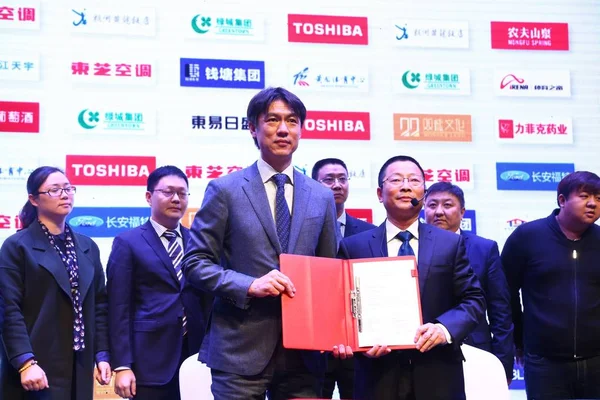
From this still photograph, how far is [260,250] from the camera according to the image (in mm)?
2428

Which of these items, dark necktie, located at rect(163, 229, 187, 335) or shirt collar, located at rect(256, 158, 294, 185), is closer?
shirt collar, located at rect(256, 158, 294, 185)

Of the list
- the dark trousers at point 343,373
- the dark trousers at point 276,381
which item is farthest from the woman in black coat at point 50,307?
the dark trousers at point 276,381

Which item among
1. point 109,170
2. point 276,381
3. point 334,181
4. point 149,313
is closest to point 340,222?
point 334,181

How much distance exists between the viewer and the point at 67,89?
16.5 ft

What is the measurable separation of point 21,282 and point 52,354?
14.7 inches

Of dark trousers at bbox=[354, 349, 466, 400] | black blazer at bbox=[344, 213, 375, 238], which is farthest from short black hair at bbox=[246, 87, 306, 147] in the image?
black blazer at bbox=[344, 213, 375, 238]

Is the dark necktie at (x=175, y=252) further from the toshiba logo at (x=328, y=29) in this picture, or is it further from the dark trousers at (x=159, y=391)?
the toshiba logo at (x=328, y=29)

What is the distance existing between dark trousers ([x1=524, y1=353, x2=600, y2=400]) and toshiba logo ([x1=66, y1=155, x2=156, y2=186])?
292 cm

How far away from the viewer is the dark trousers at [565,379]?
143 inches

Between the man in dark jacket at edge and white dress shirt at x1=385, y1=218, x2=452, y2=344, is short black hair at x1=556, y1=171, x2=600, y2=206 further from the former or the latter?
white dress shirt at x1=385, y1=218, x2=452, y2=344

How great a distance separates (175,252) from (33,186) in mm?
788

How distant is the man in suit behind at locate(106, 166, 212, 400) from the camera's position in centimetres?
347

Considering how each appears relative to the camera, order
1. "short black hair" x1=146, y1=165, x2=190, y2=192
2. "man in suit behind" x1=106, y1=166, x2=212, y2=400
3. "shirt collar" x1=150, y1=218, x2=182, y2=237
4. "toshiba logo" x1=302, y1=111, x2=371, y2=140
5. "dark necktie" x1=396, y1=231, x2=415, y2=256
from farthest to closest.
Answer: "toshiba logo" x1=302, y1=111, x2=371, y2=140, "short black hair" x1=146, y1=165, x2=190, y2=192, "shirt collar" x1=150, y1=218, x2=182, y2=237, "man in suit behind" x1=106, y1=166, x2=212, y2=400, "dark necktie" x1=396, y1=231, x2=415, y2=256

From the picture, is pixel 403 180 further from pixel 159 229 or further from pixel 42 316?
pixel 42 316
